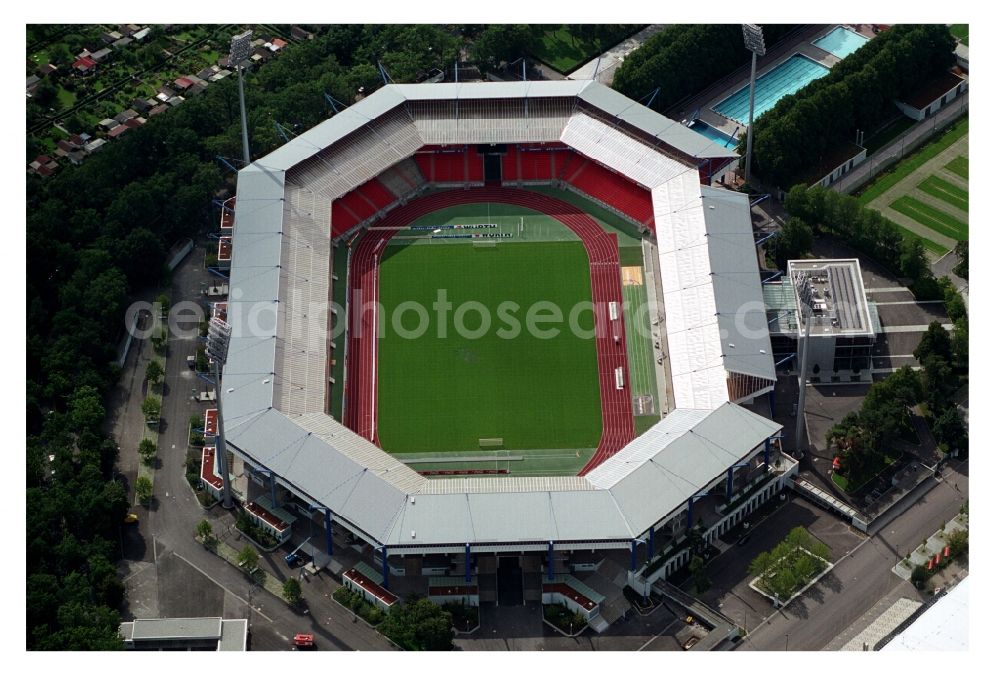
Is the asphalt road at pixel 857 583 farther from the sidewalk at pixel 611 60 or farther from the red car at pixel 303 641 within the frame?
the sidewalk at pixel 611 60

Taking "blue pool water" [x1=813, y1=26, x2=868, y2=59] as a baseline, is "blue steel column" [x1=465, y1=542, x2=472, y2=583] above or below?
below

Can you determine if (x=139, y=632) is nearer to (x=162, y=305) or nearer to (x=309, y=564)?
(x=309, y=564)

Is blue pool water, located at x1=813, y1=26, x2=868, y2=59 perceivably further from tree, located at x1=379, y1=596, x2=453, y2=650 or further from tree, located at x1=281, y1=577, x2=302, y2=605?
tree, located at x1=281, y1=577, x2=302, y2=605

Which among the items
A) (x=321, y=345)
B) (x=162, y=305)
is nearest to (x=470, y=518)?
(x=321, y=345)

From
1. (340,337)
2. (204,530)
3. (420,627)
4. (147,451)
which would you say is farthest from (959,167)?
(147,451)

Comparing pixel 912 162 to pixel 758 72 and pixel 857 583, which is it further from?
pixel 857 583

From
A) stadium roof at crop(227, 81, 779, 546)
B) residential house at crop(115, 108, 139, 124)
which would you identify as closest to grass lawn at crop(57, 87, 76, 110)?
residential house at crop(115, 108, 139, 124)
